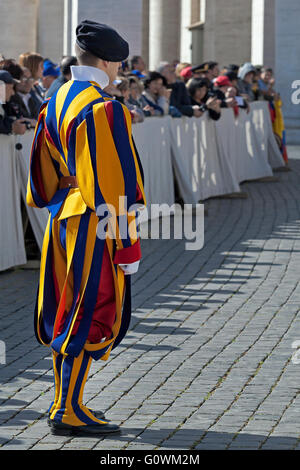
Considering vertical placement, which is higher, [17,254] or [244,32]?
[244,32]

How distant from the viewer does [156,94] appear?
14.3 metres

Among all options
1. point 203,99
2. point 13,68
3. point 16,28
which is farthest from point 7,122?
point 16,28

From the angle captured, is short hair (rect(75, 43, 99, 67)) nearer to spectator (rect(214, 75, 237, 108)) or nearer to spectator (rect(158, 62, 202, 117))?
spectator (rect(158, 62, 202, 117))

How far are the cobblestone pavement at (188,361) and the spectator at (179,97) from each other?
3489mm

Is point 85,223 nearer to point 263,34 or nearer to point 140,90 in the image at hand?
point 140,90

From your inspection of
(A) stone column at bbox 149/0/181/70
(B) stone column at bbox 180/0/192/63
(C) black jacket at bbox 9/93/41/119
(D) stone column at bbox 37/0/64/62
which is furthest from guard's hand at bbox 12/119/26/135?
(B) stone column at bbox 180/0/192/63

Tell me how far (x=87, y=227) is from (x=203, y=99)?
1106cm

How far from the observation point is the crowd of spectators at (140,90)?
34.4ft

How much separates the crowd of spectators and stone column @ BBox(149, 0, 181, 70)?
2422 cm

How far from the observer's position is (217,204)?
50.8ft

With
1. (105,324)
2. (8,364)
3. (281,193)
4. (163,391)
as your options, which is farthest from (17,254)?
(281,193)

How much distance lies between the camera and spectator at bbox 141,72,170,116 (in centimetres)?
1400
